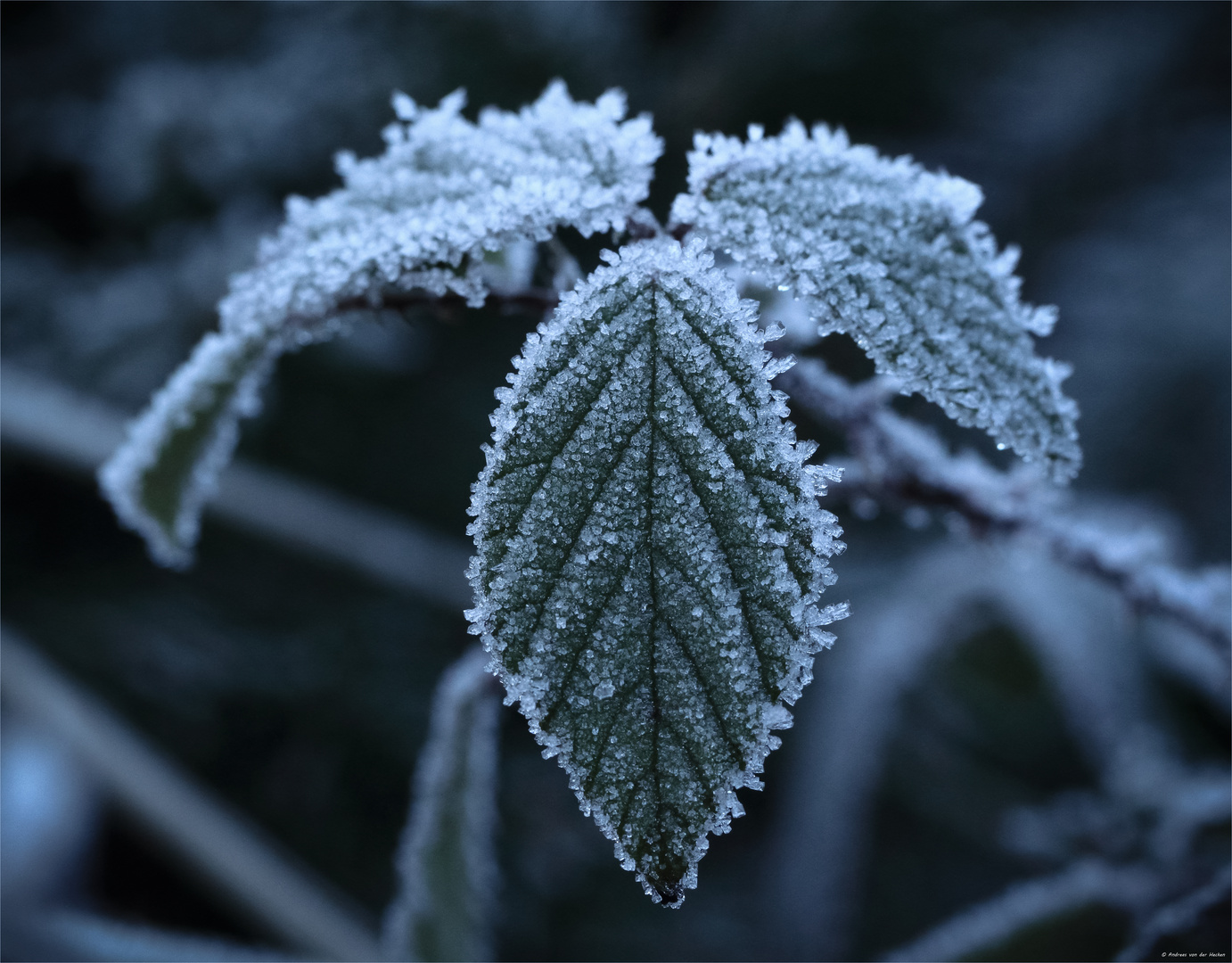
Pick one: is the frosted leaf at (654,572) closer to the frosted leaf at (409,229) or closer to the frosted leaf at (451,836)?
the frosted leaf at (409,229)

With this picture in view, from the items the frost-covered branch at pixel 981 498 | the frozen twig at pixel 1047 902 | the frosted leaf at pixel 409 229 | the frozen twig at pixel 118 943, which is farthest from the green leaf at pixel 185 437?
the frozen twig at pixel 1047 902

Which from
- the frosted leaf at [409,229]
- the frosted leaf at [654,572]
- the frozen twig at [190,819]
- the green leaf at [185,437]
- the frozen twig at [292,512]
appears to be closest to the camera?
the frosted leaf at [654,572]

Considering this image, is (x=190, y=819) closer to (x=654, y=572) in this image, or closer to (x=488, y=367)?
(x=488, y=367)

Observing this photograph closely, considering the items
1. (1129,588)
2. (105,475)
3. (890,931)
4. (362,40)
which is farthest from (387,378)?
(1129,588)

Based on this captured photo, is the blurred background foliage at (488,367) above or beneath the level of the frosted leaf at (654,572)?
above

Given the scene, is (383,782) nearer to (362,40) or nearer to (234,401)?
(234,401)

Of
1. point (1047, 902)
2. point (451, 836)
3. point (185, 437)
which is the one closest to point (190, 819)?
point (451, 836)

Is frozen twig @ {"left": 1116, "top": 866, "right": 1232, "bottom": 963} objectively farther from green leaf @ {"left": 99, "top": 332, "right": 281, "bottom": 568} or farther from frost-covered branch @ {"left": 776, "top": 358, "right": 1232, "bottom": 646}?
green leaf @ {"left": 99, "top": 332, "right": 281, "bottom": 568}

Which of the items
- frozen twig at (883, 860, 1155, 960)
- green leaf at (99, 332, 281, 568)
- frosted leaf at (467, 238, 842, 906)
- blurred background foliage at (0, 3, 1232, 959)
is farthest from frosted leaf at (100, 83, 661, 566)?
blurred background foliage at (0, 3, 1232, 959)
